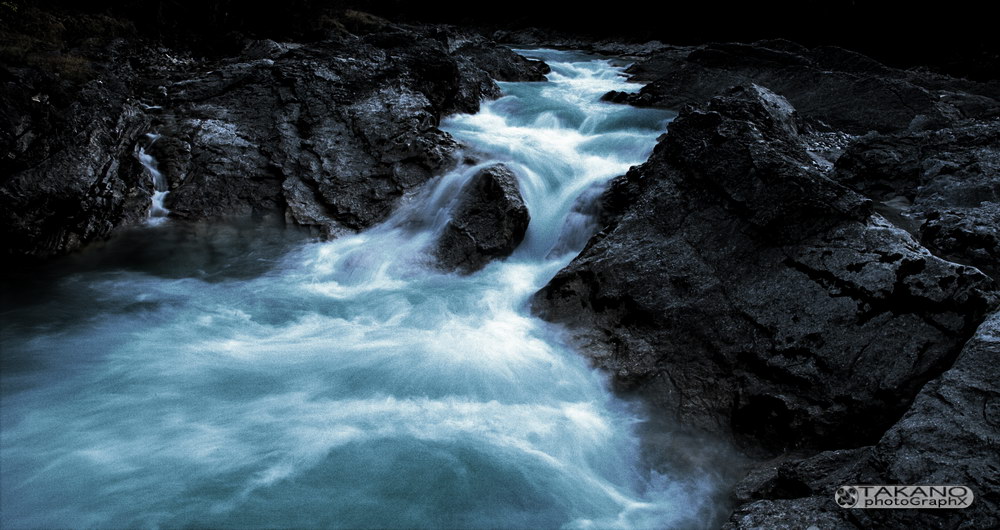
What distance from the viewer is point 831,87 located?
12.5 meters

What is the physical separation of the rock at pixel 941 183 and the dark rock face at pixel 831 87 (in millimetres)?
1649

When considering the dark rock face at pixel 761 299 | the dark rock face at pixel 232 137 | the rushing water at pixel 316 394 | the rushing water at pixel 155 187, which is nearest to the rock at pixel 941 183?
the dark rock face at pixel 761 299

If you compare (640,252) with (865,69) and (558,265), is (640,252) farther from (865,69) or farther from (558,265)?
(865,69)

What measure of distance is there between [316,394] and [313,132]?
6.22 meters

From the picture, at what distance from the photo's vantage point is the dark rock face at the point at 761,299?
16.9ft

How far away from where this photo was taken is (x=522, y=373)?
6.54 m

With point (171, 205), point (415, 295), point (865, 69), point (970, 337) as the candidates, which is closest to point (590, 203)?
point (415, 295)

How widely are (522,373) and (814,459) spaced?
305cm

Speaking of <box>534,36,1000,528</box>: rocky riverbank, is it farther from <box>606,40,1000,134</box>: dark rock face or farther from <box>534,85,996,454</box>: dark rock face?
<box>606,40,1000,134</box>: dark rock face

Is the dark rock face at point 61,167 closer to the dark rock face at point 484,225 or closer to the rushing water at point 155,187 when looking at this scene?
the rushing water at point 155,187

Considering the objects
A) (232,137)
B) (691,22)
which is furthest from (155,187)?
(691,22)

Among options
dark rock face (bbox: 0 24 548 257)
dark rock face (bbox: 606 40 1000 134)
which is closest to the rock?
dark rock face (bbox: 606 40 1000 134)

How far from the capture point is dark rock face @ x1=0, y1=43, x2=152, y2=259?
8.20 m

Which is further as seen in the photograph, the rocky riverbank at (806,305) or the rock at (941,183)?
the rock at (941,183)
